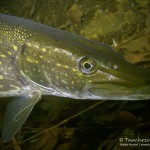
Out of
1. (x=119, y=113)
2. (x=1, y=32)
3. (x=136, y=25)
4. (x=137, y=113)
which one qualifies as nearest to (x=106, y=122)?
(x=119, y=113)

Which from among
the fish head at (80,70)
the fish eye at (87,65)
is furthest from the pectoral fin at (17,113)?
the fish eye at (87,65)

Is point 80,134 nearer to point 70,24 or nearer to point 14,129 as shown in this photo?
point 14,129

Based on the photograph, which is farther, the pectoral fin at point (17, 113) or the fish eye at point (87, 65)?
the pectoral fin at point (17, 113)

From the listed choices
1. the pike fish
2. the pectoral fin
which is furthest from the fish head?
the pectoral fin

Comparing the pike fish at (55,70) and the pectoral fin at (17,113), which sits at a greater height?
the pike fish at (55,70)

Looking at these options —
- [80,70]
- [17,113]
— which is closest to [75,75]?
[80,70]

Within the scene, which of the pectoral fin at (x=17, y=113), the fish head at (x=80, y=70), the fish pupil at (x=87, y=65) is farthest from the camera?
the pectoral fin at (x=17, y=113)

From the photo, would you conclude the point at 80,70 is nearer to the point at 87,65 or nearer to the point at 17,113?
the point at 87,65

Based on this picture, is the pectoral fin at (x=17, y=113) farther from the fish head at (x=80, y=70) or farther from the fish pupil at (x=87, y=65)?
the fish pupil at (x=87, y=65)
